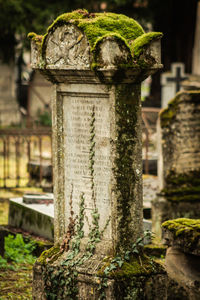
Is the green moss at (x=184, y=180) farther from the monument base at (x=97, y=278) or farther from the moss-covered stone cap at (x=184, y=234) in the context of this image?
the monument base at (x=97, y=278)

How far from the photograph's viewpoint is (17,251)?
7.50 m

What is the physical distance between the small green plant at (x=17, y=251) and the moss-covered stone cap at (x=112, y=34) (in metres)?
2.81

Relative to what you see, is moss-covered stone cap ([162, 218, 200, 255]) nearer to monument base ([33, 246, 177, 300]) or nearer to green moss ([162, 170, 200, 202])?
monument base ([33, 246, 177, 300])

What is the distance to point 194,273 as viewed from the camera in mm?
5605

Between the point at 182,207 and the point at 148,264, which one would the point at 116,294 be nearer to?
the point at 148,264

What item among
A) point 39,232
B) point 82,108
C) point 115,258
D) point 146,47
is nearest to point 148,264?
point 115,258

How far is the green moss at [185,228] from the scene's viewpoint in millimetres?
5477

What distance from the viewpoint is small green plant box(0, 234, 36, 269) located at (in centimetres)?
731

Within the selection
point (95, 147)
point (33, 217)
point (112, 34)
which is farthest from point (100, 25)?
point (33, 217)

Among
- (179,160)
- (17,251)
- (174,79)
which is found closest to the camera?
(17,251)

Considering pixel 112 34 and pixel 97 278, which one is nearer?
pixel 112 34

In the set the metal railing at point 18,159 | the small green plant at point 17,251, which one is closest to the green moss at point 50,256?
the small green plant at point 17,251

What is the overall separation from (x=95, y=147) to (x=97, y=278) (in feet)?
3.73

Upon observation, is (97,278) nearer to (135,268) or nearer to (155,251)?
(135,268)
